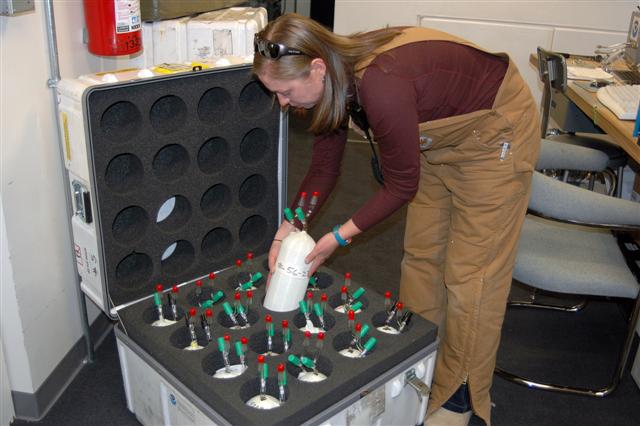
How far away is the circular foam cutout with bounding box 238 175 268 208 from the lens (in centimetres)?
177

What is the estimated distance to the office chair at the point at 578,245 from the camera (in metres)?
1.58

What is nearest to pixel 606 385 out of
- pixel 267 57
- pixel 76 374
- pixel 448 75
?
pixel 448 75

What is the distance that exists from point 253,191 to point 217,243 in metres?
0.18

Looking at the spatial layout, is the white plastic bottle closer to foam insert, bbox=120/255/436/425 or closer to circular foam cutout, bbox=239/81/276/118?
foam insert, bbox=120/255/436/425

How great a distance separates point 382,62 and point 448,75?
18cm

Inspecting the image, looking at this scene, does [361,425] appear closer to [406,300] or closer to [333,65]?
[406,300]

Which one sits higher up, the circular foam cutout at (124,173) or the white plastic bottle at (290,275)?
the circular foam cutout at (124,173)

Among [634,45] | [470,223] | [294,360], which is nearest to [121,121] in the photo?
[294,360]

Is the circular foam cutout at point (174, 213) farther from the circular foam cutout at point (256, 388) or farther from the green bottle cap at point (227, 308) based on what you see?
the circular foam cutout at point (256, 388)

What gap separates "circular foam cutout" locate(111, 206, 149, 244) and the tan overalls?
69 cm

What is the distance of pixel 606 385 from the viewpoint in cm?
189

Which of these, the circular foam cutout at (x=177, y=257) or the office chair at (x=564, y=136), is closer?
the circular foam cutout at (x=177, y=257)

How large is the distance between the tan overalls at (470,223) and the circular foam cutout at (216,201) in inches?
19.5

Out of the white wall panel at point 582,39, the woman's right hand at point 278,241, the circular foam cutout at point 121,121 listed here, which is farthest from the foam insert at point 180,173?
the white wall panel at point 582,39
